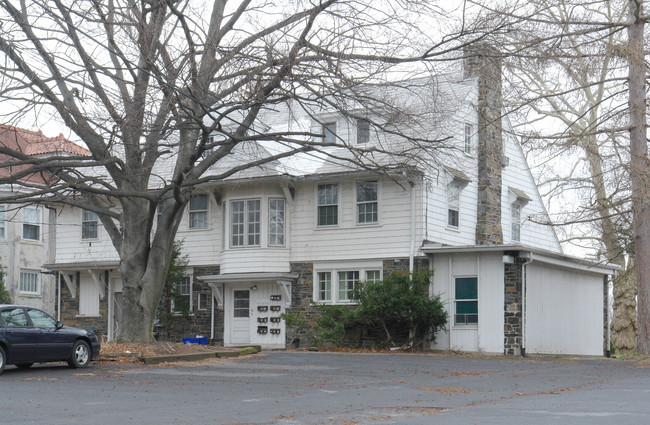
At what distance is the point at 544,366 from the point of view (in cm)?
2145

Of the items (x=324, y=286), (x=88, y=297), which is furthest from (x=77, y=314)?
(x=324, y=286)

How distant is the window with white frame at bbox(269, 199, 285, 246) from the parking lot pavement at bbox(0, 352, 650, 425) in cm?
939

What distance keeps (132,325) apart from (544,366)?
10.8 meters

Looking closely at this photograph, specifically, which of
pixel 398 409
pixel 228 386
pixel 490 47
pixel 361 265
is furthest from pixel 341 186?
pixel 398 409

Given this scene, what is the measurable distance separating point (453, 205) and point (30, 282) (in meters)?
24.3

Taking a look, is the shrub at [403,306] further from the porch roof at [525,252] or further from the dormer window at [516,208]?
the dormer window at [516,208]

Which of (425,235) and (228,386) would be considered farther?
A: (425,235)

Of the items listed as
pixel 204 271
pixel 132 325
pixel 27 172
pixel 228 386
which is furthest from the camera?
pixel 204 271

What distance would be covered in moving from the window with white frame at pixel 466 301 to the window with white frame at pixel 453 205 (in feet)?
9.47

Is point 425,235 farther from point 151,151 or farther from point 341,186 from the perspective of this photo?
point 151,151

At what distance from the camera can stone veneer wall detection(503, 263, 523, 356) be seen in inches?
1050

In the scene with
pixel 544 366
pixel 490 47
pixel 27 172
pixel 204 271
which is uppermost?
pixel 490 47

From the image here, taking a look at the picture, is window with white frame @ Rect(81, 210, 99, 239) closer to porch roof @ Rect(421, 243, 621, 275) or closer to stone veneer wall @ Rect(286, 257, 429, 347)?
stone veneer wall @ Rect(286, 257, 429, 347)

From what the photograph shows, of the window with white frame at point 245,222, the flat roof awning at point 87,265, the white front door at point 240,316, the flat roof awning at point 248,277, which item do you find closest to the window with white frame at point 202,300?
the white front door at point 240,316
